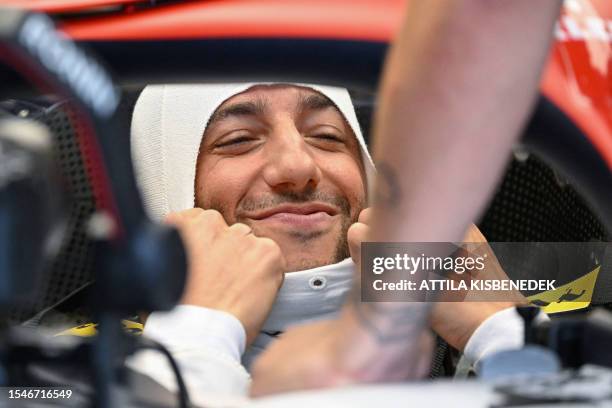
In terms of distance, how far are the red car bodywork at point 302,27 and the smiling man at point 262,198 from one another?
0.19 metres

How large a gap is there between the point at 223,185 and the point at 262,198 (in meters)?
0.07

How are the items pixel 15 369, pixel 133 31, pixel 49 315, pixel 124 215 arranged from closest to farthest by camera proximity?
pixel 124 215 < pixel 15 369 < pixel 133 31 < pixel 49 315

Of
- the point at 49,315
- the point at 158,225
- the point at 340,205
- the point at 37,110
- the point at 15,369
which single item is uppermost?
the point at 158,225

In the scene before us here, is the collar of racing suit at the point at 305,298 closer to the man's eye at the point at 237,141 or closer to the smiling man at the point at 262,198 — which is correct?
the smiling man at the point at 262,198

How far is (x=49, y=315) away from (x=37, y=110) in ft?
0.99

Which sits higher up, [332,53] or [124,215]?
[124,215]

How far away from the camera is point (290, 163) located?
1359 mm

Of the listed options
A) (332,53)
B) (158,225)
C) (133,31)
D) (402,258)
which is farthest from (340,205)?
(158,225)

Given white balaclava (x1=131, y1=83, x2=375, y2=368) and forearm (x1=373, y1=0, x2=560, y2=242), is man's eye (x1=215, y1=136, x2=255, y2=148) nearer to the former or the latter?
white balaclava (x1=131, y1=83, x2=375, y2=368)

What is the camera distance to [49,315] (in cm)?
137

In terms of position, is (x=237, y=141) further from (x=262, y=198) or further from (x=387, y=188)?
(x=387, y=188)

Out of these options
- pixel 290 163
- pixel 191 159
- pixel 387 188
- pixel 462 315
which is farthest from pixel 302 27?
pixel 387 188

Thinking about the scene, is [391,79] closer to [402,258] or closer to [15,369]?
[402,258]

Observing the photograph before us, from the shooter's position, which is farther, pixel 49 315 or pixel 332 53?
pixel 49 315
